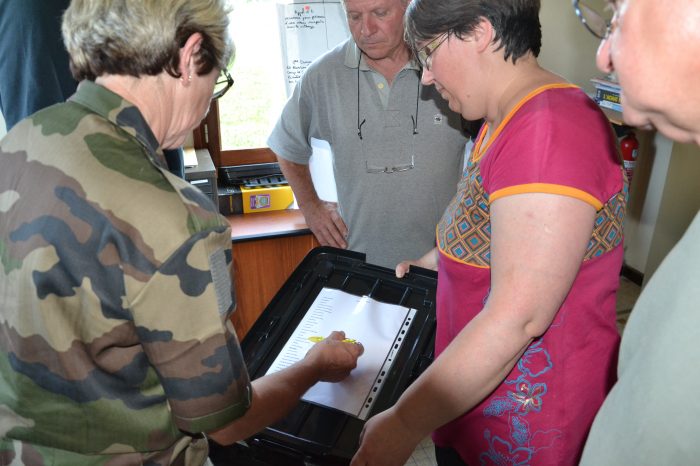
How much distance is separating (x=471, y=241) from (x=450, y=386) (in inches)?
9.5

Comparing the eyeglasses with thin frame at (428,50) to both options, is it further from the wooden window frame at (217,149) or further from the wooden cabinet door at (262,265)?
the wooden window frame at (217,149)

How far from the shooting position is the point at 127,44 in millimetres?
823

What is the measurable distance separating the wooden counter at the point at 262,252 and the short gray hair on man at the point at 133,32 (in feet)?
5.70

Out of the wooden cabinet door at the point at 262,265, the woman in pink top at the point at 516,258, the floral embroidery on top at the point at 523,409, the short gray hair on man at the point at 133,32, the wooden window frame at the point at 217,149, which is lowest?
the wooden cabinet door at the point at 262,265

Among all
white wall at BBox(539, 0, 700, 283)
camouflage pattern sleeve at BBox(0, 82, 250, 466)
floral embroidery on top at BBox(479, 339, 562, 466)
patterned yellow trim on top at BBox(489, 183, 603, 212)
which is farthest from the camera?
white wall at BBox(539, 0, 700, 283)

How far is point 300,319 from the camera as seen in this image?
135 centimetres

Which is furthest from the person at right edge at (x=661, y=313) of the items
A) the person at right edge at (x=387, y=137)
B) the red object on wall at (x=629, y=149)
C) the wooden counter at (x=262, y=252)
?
the red object on wall at (x=629, y=149)

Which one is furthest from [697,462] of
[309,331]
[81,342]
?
[309,331]

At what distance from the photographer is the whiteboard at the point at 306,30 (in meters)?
2.72

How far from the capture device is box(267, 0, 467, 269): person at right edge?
1.94 m

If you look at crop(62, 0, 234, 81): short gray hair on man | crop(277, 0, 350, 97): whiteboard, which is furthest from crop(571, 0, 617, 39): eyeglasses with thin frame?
crop(277, 0, 350, 97): whiteboard

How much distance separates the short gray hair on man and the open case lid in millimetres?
629

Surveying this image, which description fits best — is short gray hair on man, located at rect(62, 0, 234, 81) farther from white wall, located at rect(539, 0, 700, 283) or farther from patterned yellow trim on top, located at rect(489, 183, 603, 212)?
white wall, located at rect(539, 0, 700, 283)

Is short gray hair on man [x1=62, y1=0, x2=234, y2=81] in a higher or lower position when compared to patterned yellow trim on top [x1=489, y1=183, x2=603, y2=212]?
higher
